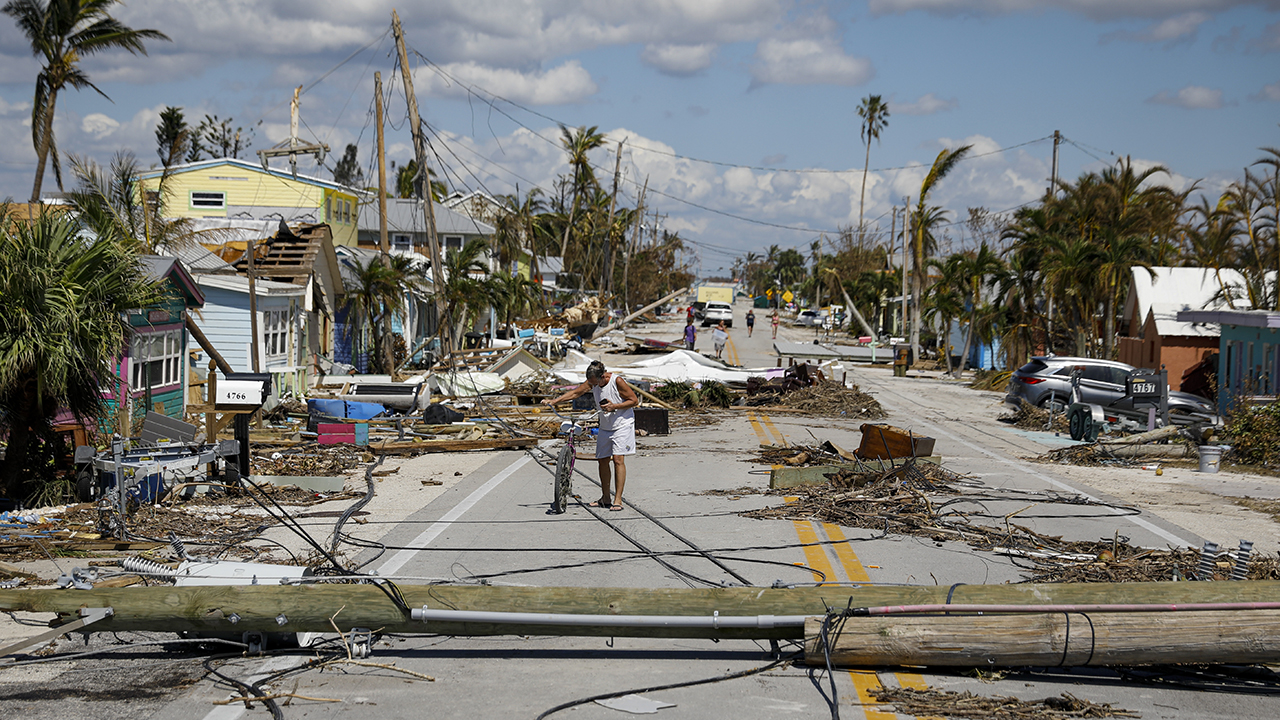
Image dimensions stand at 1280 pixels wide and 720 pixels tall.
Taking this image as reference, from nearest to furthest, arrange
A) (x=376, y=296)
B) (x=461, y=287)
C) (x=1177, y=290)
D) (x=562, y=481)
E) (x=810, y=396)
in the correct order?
(x=562, y=481) → (x=810, y=396) → (x=376, y=296) → (x=1177, y=290) → (x=461, y=287)

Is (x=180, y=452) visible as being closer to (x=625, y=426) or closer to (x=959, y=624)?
(x=625, y=426)

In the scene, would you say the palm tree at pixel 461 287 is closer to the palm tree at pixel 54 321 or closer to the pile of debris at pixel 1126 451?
the pile of debris at pixel 1126 451

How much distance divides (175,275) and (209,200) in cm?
3091

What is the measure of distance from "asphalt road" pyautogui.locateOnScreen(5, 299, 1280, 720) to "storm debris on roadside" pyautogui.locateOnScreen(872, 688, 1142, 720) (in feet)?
0.41

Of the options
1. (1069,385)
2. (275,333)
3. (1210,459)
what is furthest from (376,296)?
(1210,459)

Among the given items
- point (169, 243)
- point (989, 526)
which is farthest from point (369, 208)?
point (989, 526)

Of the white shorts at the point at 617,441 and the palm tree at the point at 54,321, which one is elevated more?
the palm tree at the point at 54,321

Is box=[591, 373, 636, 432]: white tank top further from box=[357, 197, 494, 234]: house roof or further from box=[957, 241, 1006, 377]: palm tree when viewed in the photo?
box=[357, 197, 494, 234]: house roof

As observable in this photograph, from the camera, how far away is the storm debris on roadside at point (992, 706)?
5027 millimetres

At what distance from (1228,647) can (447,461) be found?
1184 cm

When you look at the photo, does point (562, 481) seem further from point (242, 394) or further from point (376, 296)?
point (376, 296)

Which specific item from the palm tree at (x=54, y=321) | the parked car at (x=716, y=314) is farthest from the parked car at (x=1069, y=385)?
the parked car at (x=716, y=314)

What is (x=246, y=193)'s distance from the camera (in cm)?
4475

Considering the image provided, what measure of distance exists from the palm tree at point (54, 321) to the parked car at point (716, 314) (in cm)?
6357
